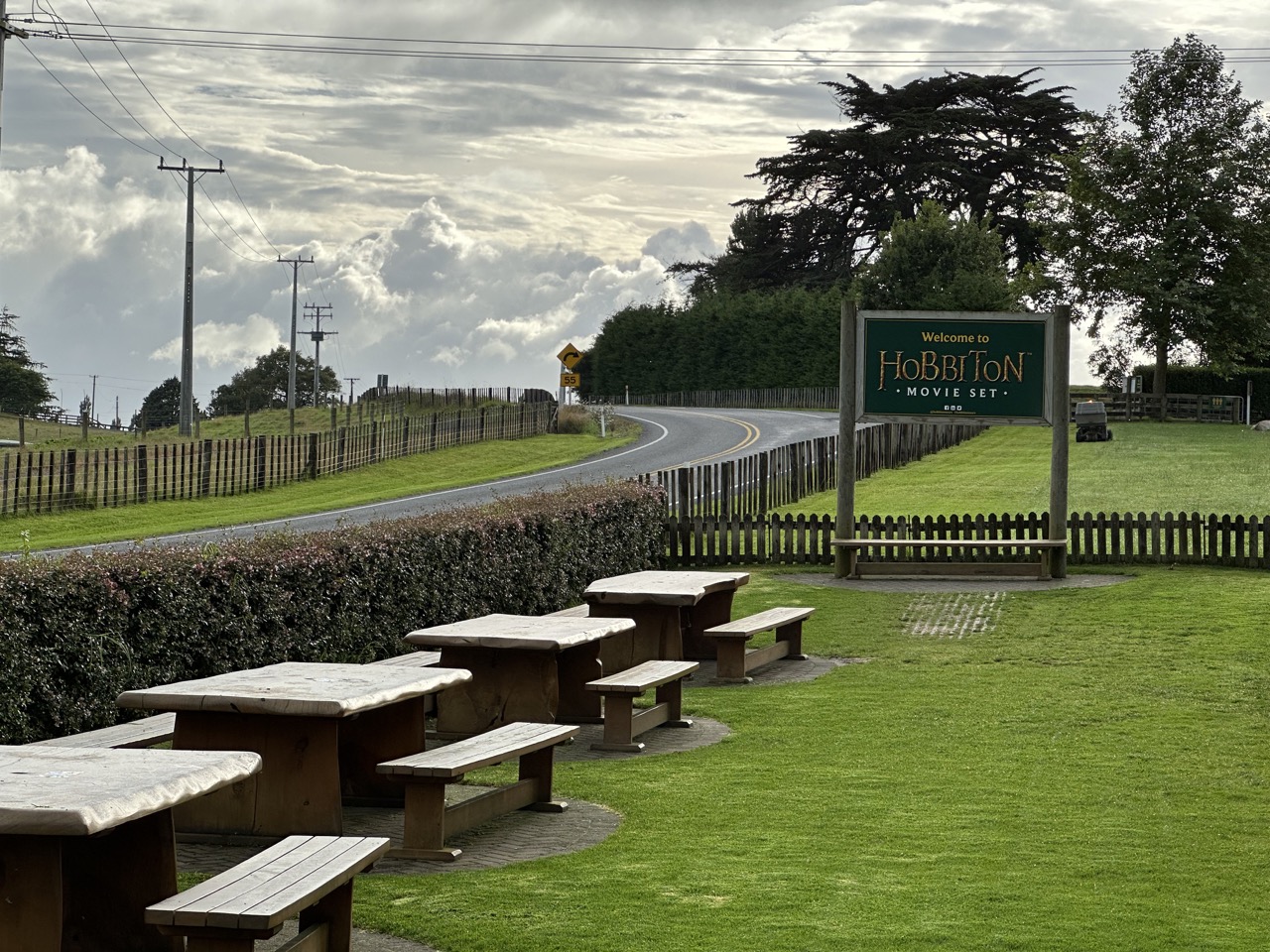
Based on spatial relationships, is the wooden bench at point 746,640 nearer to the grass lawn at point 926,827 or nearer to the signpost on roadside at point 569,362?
the grass lawn at point 926,827

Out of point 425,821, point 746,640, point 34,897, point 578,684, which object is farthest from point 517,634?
point 34,897

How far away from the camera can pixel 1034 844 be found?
8008 mm

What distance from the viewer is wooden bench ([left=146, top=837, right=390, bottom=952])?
5191 mm

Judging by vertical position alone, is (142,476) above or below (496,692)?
above

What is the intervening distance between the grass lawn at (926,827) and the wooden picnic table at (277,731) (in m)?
0.73

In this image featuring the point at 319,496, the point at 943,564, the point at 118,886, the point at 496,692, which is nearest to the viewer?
the point at 118,886

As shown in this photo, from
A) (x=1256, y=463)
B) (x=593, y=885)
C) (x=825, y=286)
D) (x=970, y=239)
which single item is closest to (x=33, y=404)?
(x=825, y=286)

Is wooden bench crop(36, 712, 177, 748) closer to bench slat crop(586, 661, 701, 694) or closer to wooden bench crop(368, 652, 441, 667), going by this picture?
wooden bench crop(368, 652, 441, 667)

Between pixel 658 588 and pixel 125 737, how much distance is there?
585 centimetres

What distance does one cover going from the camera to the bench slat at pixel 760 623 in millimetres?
13703

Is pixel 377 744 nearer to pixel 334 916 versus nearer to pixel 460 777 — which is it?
pixel 460 777

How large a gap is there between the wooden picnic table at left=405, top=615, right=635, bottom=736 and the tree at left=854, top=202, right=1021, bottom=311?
58.3m

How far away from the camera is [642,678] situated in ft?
35.5

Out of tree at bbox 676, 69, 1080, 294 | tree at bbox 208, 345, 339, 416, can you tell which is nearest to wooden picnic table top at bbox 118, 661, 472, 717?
tree at bbox 676, 69, 1080, 294
